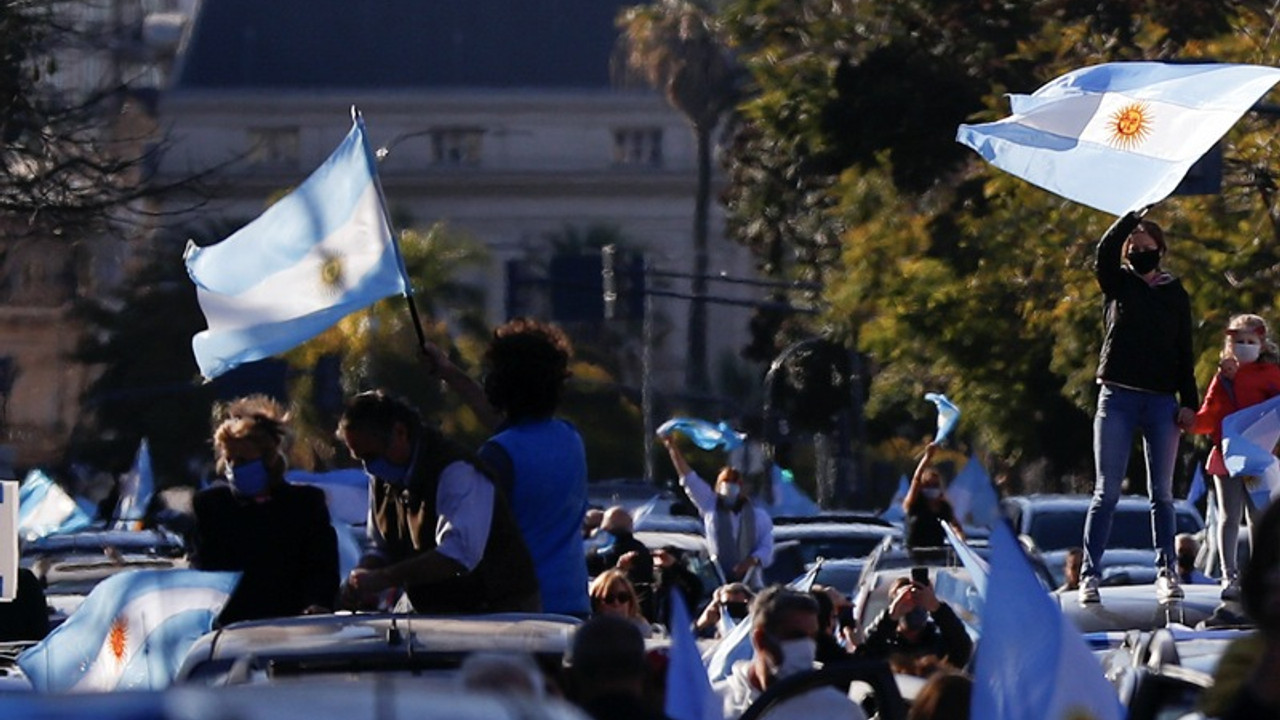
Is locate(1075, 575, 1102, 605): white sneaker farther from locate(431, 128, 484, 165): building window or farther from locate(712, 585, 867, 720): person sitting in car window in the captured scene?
locate(431, 128, 484, 165): building window

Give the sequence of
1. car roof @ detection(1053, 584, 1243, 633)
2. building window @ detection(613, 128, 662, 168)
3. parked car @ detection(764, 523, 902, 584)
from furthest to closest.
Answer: building window @ detection(613, 128, 662, 168)
parked car @ detection(764, 523, 902, 584)
car roof @ detection(1053, 584, 1243, 633)

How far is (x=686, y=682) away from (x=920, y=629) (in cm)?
376

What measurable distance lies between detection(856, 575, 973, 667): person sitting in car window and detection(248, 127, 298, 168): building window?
96.6m

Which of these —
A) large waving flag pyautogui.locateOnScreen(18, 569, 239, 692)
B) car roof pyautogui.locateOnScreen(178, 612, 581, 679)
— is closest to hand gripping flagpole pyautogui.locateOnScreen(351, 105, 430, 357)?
large waving flag pyautogui.locateOnScreen(18, 569, 239, 692)

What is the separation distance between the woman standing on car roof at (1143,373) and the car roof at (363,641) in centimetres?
379

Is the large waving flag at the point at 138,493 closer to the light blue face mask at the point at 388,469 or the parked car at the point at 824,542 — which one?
the parked car at the point at 824,542

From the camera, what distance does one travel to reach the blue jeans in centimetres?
1223

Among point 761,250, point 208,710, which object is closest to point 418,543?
point 208,710

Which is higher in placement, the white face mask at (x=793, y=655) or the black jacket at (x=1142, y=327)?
the black jacket at (x=1142, y=327)

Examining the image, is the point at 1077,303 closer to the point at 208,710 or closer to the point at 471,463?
the point at 471,463

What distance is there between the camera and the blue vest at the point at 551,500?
32.4 ft

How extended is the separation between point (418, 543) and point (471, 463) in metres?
0.35

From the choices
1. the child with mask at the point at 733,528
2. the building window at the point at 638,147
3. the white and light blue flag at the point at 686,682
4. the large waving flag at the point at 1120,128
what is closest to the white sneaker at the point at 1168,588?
the large waving flag at the point at 1120,128

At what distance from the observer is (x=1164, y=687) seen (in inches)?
313
